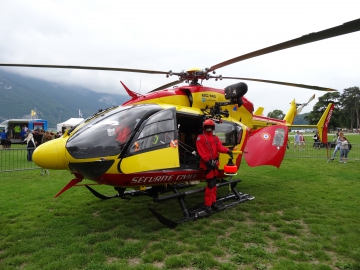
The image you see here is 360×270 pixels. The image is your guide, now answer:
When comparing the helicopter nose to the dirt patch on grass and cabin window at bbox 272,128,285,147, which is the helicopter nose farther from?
cabin window at bbox 272,128,285,147

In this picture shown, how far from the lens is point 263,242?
427 centimetres

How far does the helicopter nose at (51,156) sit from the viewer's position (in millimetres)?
4084

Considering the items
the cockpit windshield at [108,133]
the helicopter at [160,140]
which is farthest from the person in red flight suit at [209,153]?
the cockpit windshield at [108,133]

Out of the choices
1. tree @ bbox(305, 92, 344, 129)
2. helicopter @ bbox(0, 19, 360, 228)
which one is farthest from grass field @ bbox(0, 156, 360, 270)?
tree @ bbox(305, 92, 344, 129)

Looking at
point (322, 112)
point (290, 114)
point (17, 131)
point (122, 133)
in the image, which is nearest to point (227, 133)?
point (122, 133)

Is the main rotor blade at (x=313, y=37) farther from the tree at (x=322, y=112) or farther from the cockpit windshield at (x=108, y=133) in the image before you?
the tree at (x=322, y=112)

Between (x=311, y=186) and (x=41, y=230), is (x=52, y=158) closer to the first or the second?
(x=41, y=230)

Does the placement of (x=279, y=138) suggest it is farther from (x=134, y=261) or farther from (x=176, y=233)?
(x=134, y=261)

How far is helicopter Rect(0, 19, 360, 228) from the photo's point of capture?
4.09 m

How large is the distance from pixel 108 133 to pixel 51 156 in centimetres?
93

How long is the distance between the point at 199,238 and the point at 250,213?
179 centimetres

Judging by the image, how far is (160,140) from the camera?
4480mm

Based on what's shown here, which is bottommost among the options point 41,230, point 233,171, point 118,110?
point 41,230

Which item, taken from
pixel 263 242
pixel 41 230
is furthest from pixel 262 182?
pixel 41 230
